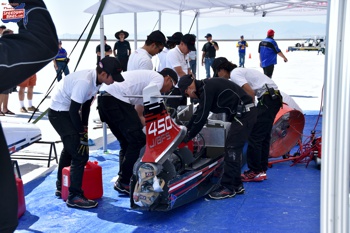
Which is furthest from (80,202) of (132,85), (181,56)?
(181,56)

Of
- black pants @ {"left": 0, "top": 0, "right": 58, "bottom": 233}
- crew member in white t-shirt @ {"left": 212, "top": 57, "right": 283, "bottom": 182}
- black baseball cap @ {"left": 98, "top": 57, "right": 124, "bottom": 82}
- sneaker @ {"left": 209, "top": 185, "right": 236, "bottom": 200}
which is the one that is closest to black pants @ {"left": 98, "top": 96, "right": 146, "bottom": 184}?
black baseball cap @ {"left": 98, "top": 57, "right": 124, "bottom": 82}

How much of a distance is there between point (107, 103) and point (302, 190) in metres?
2.60

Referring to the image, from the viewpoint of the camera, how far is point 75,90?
4941 mm

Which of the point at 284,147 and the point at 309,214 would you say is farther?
the point at 284,147

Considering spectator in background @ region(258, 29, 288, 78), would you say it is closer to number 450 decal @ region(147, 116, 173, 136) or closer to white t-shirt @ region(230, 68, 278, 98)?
white t-shirt @ region(230, 68, 278, 98)

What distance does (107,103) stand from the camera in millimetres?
5477

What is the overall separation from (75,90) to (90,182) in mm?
1182

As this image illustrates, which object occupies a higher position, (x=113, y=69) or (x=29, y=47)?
(x=29, y=47)

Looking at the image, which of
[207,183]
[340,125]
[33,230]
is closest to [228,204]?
[207,183]

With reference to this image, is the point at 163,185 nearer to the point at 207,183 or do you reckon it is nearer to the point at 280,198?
the point at 207,183

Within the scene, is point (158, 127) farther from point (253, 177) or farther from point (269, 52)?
point (269, 52)

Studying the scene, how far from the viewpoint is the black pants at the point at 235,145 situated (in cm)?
545

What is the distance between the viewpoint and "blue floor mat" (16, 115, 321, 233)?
464cm

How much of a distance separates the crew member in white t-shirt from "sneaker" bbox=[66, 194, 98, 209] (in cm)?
208
